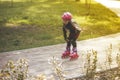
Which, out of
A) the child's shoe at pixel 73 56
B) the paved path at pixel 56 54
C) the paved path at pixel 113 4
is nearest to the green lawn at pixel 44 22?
the paved path at pixel 113 4

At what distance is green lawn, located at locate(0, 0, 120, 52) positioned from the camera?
436 inches

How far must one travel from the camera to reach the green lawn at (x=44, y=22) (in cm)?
1106

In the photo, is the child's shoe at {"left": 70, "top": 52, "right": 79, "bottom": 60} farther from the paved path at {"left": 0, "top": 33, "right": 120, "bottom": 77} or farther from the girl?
the paved path at {"left": 0, "top": 33, "right": 120, "bottom": 77}

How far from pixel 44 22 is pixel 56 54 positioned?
4300mm

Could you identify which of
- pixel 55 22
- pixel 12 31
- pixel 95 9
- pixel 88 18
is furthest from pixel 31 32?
pixel 95 9

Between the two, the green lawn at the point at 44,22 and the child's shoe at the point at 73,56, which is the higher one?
the child's shoe at the point at 73,56

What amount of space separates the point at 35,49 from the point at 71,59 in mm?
1426

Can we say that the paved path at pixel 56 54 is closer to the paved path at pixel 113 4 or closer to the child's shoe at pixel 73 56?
the child's shoe at pixel 73 56

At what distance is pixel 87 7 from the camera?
15969mm

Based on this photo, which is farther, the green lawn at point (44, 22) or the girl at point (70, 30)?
the green lawn at point (44, 22)

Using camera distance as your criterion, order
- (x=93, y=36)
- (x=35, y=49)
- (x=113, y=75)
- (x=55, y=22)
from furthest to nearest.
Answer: (x=55, y=22)
(x=93, y=36)
(x=35, y=49)
(x=113, y=75)

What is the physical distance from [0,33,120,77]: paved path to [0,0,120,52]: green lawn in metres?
0.69

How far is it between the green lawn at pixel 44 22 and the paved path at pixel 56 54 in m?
0.69

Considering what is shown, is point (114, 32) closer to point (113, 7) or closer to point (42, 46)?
point (42, 46)
